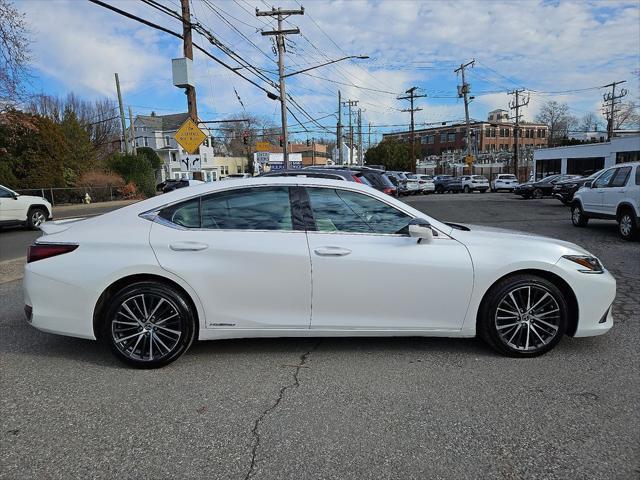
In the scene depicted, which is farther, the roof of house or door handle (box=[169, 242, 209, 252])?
the roof of house

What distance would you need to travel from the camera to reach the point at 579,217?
1255 cm

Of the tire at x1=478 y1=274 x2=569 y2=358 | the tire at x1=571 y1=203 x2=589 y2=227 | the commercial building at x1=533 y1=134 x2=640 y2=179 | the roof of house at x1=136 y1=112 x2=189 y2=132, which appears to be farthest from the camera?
the roof of house at x1=136 y1=112 x2=189 y2=132

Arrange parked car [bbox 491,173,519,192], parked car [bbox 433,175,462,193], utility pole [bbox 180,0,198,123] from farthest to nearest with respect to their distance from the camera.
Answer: parked car [bbox 433,175,462,193], parked car [bbox 491,173,519,192], utility pole [bbox 180,0,198,123]

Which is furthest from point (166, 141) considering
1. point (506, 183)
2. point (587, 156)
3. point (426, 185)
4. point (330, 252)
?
point (330, 252)

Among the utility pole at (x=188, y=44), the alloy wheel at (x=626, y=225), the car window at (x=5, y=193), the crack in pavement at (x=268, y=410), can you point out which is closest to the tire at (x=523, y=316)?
the crack in pavement at (x=268, y=410)

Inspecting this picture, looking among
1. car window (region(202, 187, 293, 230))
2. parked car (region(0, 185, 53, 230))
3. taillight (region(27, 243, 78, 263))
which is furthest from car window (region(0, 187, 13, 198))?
car window (region(202, 187, 293, 230))

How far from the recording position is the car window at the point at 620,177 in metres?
10.3

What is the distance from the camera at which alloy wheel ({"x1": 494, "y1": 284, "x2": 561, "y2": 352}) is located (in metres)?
3.80

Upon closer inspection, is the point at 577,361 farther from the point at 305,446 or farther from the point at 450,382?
the point at 305,446

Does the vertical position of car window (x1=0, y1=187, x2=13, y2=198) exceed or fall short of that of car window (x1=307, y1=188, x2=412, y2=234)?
it exceeds it

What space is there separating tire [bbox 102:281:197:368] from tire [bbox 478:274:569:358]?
250 centimetres

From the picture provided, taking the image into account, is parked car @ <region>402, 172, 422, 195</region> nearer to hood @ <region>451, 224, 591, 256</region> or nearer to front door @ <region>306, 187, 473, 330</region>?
hood @ <region>451, 224, 591, 256</region>

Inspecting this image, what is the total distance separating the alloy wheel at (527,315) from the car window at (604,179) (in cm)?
905

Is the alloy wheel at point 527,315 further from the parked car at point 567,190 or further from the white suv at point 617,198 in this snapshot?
the parked car at point 567,190
